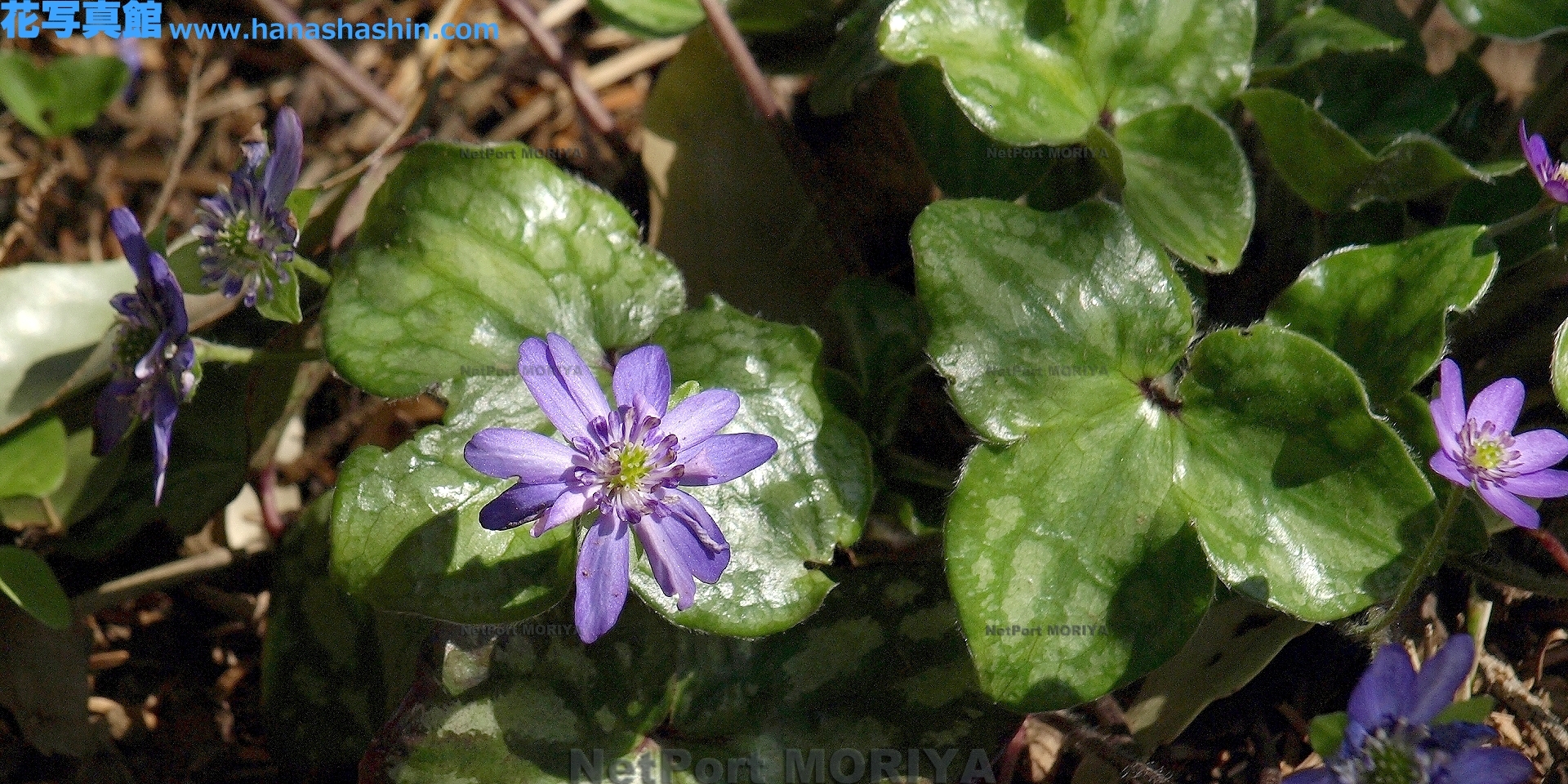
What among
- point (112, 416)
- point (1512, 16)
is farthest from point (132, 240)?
point (1512, 16)

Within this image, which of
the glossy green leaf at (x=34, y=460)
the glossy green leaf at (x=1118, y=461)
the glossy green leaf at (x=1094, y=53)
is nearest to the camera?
the glossy green leaf at (x=1118, y=461)

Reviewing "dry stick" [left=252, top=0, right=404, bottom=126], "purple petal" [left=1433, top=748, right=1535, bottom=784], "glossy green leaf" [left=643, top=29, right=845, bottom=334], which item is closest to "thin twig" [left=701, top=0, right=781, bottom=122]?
"glossy green leaf" [left=643, top=29, right=845, bottom=334]

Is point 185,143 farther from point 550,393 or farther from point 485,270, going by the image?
point 550,393

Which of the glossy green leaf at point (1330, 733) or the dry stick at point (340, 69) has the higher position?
the dry stick at point (340, 69)

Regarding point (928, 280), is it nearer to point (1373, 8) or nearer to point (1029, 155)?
point (1029, 155)

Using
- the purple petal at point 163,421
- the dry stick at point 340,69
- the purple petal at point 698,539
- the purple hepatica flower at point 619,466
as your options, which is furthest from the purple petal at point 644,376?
the dry stick at point 340,69

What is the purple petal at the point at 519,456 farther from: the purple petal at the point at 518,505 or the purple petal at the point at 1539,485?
the purple petal at the point at 1539,485

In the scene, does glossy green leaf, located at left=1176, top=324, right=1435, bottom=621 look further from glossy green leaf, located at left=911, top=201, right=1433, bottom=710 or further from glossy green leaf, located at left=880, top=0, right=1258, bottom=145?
glossy green leaf, located at left=880, top=0, right=1258, bottom=145
